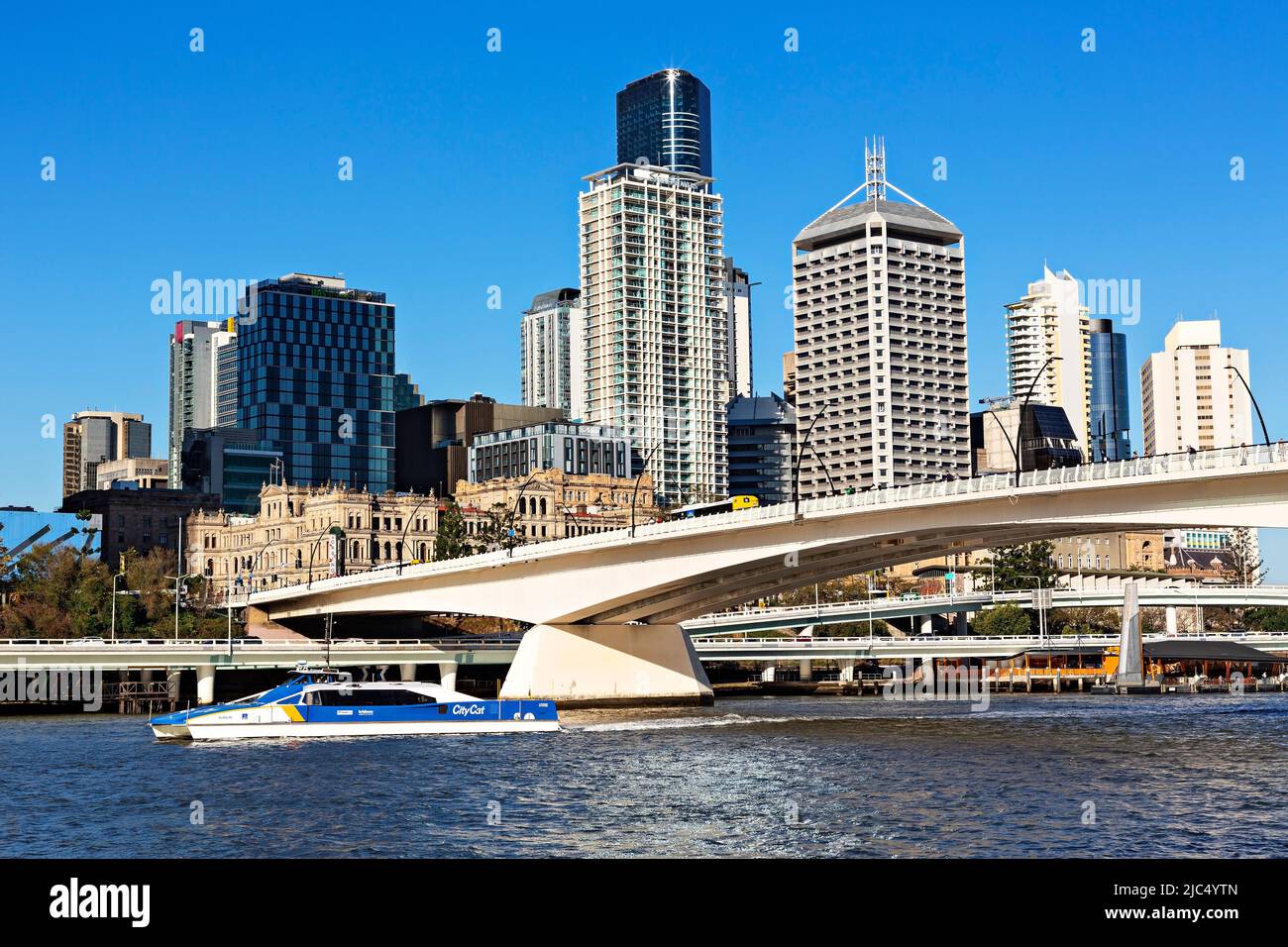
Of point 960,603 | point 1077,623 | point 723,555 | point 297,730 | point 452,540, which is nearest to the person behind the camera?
point 297,730

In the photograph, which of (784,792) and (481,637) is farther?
(481,637)

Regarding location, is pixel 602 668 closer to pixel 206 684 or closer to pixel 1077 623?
pixel 206 684

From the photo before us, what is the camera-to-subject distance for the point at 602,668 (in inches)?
3986

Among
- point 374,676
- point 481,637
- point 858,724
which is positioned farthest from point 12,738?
point 481,637

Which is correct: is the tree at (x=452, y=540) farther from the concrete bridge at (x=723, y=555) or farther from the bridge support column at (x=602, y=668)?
the bridge support column at (x=602, y=668)

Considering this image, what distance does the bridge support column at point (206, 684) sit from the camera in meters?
112

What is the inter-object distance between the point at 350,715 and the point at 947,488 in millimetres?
30407

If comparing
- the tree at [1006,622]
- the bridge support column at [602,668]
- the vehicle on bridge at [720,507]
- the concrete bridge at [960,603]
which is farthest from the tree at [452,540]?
the vehicle on bridge at [720,507]

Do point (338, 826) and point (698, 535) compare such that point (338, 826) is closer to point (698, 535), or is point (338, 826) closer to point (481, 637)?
point (698, 535)

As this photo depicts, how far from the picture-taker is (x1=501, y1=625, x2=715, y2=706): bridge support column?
99.4 meters

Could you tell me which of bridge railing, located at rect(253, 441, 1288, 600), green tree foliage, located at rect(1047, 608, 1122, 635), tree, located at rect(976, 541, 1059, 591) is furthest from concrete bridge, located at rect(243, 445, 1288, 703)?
tree, located at rect(976, 541, 1059, 591)

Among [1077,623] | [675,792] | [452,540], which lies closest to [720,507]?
[675,792]
